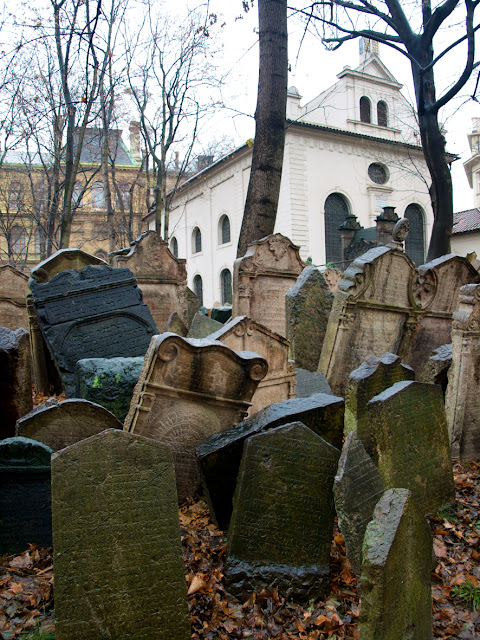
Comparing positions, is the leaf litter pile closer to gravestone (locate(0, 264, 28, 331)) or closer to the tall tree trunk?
the tall tree trunk

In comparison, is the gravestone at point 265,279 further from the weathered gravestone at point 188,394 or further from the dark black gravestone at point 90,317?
the weathered gravestone at point 188,394

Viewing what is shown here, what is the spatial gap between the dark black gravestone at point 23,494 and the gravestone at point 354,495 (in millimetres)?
1752

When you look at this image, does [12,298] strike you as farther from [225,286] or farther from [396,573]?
[225,286]

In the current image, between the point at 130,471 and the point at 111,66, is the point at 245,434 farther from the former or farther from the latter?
the point at 111,66

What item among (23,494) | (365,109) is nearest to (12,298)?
(23,494)

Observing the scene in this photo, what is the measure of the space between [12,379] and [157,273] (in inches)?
182

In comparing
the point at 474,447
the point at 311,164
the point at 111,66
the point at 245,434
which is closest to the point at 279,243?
the point at 474,447

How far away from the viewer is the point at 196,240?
108 feet

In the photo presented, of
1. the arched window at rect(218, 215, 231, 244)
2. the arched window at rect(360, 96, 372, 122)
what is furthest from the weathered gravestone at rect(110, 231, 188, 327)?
the arched window at rect(360, 96, 372, 122)

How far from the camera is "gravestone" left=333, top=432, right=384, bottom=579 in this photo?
2791 mm

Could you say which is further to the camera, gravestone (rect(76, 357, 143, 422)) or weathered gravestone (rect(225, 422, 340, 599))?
gravestone (rect(76, 357, 143, 422))

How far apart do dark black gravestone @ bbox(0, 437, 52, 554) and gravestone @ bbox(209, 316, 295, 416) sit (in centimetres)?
229

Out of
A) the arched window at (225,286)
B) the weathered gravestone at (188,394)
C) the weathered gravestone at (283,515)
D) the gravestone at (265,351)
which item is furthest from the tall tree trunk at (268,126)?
the arched window at (225,286)

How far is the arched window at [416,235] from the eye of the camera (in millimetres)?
28422
